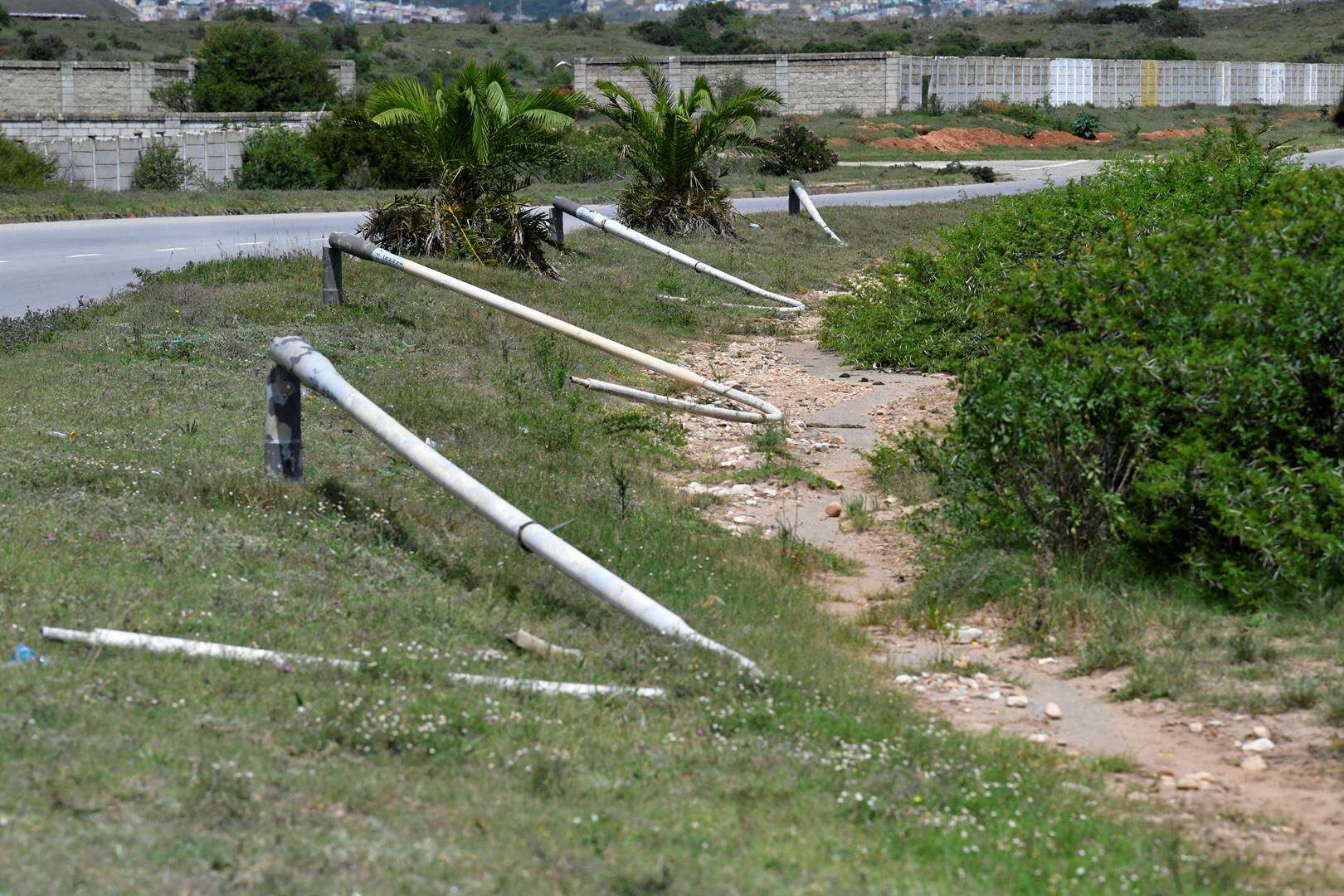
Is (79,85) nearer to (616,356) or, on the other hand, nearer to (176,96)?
(176,96)

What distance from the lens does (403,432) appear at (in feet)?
21.5

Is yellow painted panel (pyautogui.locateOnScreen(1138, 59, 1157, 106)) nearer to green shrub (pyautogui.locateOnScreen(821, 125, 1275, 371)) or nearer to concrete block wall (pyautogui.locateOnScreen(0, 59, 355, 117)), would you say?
concrete block wall (pyautogui.locateOnScreen(0, 59, 355, 117))

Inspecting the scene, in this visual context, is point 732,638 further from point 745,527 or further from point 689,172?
point 689,172

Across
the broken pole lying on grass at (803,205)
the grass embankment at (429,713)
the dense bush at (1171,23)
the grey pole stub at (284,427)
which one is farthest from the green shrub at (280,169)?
the dense bush at (1171,23)

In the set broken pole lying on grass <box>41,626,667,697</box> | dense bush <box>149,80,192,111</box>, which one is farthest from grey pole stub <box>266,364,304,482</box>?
dense bush <box>149,80,192,111</box>

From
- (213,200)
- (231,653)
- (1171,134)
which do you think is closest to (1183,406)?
(231,653)

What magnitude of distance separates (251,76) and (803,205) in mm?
36307

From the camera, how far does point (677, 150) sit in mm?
20188

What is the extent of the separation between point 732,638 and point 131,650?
2.29 m

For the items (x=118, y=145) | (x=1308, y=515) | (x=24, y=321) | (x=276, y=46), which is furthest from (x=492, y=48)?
(x=1308, y=515)

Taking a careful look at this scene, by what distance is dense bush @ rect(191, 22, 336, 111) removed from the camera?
175 ft

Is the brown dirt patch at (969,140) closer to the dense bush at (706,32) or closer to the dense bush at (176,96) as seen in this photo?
the dense bush at (176,96)

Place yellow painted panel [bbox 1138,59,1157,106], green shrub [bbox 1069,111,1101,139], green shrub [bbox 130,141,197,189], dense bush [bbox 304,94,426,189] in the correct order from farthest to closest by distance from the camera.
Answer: yellow painted panel [bbox 1138,59,1157,106]
green shrub [bbox 1069,111,1101,139]
dense bush [bbox 304,94,426,189]
green shrub [bbox 130,141,197,189]

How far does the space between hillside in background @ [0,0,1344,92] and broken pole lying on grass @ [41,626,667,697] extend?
67.1 m
